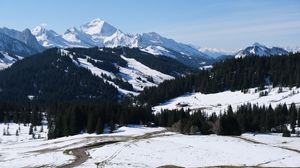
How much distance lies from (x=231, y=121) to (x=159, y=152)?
46.1 meters

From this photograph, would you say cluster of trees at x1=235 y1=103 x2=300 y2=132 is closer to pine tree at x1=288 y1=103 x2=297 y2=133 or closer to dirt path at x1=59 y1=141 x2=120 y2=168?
pine tree at x1=288 y1=103 x2=297 y2=133

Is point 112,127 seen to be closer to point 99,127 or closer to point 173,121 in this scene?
point 99,127

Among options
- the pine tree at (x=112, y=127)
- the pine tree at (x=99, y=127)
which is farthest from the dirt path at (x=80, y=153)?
the pine tree at (x=112, y=127)

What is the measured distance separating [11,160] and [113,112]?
219 feet

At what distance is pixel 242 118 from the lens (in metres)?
152

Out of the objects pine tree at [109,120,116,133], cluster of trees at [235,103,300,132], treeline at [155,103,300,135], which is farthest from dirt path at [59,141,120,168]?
cluster of trees at [235,103,300,132]

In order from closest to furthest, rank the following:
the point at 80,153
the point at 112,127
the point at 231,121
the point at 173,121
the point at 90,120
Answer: the point at 80,153 → the point at 231,121 → the point at 112,127 → the point at 90,120 → the point at 173,121

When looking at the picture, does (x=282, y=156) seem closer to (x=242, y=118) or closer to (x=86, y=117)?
(x=242, y=118)

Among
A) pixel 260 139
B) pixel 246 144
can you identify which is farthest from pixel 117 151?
pixel 260 139

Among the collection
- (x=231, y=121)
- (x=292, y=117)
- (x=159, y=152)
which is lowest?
(x=159, y=152)

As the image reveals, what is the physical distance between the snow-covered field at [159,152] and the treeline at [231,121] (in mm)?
9784

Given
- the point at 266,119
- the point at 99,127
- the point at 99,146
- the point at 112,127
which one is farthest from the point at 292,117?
the point at 99,146

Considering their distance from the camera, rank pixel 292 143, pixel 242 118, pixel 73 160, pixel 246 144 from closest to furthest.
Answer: pixel 73 160 → pixel 246 144 → pixel 292 143 → pixel 242 118

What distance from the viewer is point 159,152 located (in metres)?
97.6
